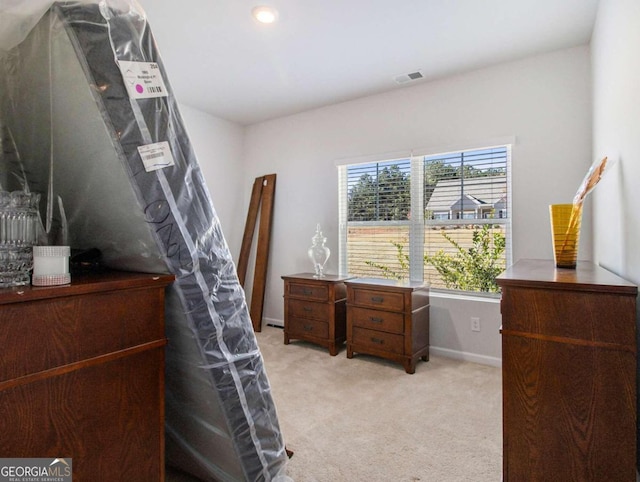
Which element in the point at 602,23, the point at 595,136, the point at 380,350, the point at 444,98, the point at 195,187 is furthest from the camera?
the point at 444,98

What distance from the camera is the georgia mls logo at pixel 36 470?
92 centimetres

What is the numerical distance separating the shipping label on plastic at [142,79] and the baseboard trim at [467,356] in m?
3.14

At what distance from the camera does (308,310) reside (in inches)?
144

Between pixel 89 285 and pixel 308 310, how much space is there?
2.76 metres

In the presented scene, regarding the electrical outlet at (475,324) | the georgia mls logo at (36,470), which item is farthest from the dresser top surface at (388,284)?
the georgia mls logo at (36,470)

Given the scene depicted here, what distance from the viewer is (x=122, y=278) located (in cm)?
114

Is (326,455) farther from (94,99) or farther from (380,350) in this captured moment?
(94,99)

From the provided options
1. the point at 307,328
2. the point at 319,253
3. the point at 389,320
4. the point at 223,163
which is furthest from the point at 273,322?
the point at 223,163

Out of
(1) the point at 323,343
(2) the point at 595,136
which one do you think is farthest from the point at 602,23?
(1) the point at 323,343

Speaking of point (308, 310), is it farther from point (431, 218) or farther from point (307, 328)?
point (431, 218)

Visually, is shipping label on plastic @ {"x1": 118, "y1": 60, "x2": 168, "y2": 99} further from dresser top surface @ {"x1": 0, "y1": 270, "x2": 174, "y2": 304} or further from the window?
the window

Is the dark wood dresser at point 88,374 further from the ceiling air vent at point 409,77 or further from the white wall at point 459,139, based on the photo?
the ceiling air vent at point 409,77

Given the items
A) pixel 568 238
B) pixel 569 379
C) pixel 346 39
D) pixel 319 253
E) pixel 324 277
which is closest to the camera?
pixel 569 379

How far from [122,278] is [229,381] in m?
0.51
